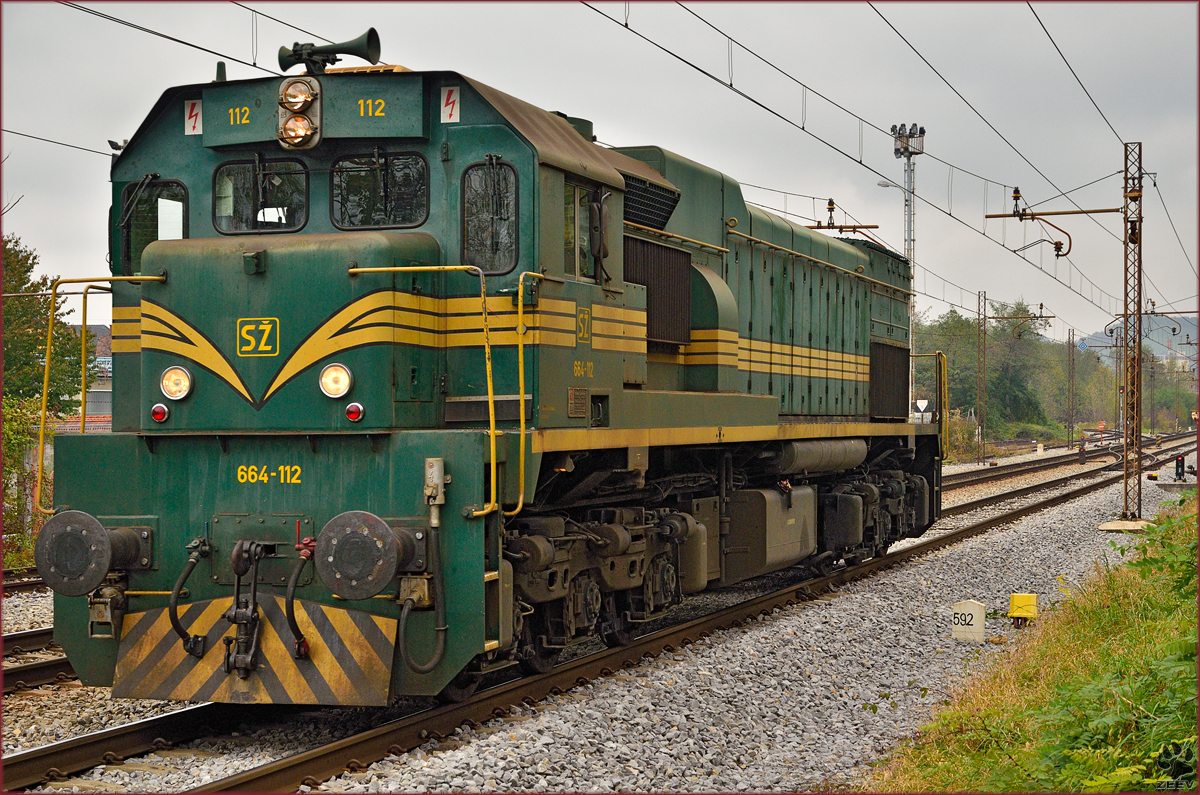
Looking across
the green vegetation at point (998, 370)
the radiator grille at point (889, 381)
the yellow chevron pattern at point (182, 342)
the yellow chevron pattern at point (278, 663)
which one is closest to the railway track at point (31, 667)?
the yellow chevron pattern at point (278, 663)

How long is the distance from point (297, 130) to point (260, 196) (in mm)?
521

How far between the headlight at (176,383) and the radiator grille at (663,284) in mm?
3478

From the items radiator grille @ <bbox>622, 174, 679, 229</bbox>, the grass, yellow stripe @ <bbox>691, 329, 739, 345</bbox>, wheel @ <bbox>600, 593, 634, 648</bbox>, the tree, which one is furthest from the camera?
the tree

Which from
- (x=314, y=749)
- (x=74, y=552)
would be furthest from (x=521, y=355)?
(x=74, y=552)

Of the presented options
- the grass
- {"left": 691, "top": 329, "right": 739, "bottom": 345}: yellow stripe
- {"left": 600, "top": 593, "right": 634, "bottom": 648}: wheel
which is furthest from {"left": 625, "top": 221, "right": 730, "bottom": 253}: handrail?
the grass

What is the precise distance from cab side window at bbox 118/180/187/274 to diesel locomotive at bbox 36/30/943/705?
17 mm

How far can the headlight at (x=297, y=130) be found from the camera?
6.87 meters

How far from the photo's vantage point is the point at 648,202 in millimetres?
9133

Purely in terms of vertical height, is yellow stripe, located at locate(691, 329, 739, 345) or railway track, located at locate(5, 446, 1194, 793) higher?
yellow stripe, located at locate(691, 329, 739, 345)

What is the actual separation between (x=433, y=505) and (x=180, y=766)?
6.23ft

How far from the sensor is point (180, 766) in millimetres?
5945

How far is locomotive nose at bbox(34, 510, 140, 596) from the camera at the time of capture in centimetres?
641

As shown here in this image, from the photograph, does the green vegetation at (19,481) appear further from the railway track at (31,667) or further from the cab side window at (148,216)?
the cab side window at (148,216)

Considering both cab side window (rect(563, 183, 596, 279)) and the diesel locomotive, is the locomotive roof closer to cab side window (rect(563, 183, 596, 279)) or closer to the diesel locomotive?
the diesel locomotive
